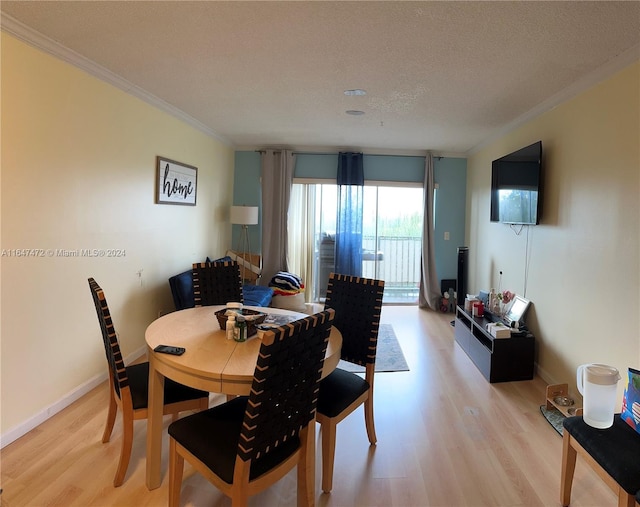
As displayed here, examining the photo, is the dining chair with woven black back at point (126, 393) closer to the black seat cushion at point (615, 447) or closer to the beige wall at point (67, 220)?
the beige wall at point (67, 220)

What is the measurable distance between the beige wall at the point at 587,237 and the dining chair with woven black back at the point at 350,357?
5.11 ft

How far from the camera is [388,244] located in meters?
5.98

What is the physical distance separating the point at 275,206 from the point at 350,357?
3579 mm

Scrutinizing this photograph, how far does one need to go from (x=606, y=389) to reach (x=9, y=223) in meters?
3.31

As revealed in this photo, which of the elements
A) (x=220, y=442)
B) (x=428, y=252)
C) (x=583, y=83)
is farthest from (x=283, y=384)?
(x=428, y=252)

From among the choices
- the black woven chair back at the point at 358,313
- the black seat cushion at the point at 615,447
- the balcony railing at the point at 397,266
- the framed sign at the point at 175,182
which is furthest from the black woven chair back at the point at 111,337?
the balcony railing at the point at 397,266

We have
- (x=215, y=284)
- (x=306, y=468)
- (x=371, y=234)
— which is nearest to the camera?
(x=306, y=468)

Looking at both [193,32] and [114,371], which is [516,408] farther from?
[193,32]

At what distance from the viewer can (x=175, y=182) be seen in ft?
12.6

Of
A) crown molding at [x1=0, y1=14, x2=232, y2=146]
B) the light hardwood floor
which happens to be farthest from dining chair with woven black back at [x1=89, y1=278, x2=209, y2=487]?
crown molding at [x1=0, y1=14, x2=232, y2=146]

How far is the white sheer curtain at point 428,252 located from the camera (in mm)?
5438

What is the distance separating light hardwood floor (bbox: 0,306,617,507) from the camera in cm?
176

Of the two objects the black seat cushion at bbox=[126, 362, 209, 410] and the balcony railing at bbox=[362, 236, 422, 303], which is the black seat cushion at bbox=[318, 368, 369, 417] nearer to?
the black seat cushion at bbox=[126, 362, 209, 410]

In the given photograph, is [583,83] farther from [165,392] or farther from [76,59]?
[76,59]
